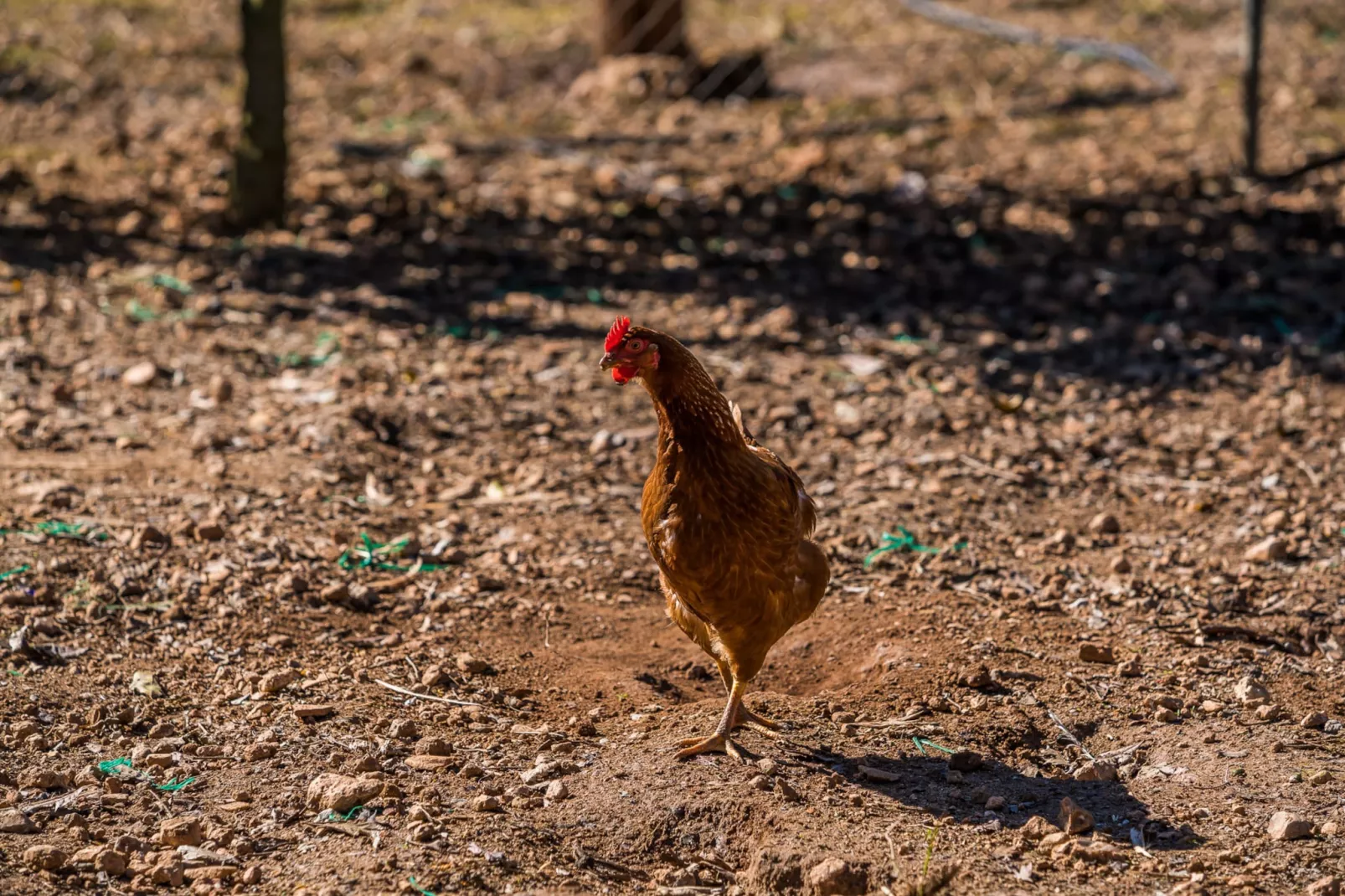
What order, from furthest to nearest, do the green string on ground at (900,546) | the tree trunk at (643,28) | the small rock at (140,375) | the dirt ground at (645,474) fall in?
the tree trunk at (643,28)
the small rock at (140,375)
the green string on ground at (900,546)
the dirt ground at (645,474)

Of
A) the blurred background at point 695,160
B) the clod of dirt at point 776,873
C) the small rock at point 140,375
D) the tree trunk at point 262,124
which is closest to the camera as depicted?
the clod of dirt at point 776,873

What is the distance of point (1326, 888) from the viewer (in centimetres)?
319

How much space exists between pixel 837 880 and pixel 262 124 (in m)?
5.59

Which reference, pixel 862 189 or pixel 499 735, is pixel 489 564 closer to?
pixel 499 735

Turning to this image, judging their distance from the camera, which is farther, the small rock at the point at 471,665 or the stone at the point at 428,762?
the small rock at the point at 471,665

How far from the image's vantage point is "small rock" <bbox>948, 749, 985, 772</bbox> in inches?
148

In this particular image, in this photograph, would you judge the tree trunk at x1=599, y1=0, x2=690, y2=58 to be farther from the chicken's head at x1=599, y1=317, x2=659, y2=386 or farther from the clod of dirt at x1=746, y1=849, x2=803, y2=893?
the clod of dirt at x1=746, y1=849, x2=803, y2=893

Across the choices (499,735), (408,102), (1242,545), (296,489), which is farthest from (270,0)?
(1242,545)

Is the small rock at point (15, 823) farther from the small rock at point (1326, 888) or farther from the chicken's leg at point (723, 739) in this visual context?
the small rock at point (1326, 888)

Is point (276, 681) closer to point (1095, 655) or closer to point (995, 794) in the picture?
point (995, 794)

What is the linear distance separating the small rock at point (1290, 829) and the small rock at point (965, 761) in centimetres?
71

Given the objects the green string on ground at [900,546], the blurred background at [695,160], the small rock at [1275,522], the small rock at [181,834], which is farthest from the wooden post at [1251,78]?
the small rock at [181,834]

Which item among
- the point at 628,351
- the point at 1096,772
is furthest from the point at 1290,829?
the point at 628,351

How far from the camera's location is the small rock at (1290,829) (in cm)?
338
